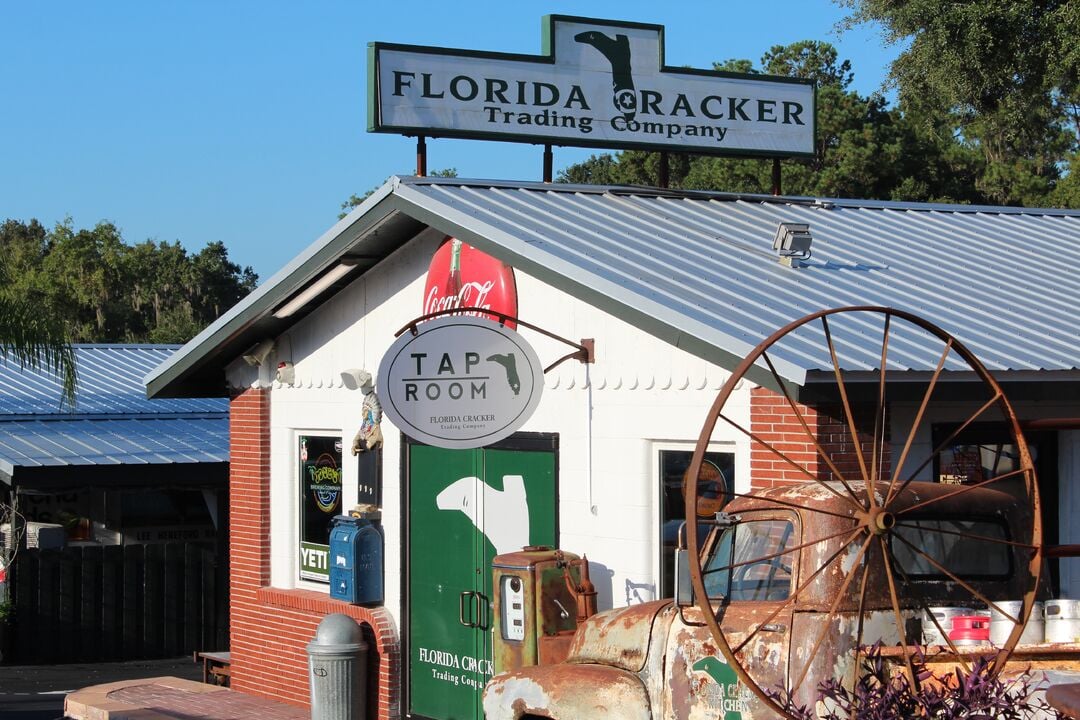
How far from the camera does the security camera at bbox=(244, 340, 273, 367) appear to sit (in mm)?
15172

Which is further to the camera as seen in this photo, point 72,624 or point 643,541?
point 72,624

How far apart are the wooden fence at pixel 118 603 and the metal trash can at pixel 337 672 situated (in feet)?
23.8

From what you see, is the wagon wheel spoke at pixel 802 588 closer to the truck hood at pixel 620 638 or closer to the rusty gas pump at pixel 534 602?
the truck hood at pixel 620 638

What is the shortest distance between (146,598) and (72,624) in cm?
97

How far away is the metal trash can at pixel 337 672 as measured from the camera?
42.7ft

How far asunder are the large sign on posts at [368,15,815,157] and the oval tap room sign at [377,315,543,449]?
13.2 feet

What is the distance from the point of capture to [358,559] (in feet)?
43.9

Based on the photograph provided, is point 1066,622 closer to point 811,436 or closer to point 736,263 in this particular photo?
point 811,436

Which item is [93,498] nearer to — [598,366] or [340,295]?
[340,295]

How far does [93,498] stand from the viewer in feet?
71.1

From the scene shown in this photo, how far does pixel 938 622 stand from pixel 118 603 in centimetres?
1439

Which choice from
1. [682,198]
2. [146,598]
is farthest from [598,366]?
[146,598]

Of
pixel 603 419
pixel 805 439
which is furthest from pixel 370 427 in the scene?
pixel 805 439

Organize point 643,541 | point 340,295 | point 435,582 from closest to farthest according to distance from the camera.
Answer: point 643,541
point 435,582
point 340,295
